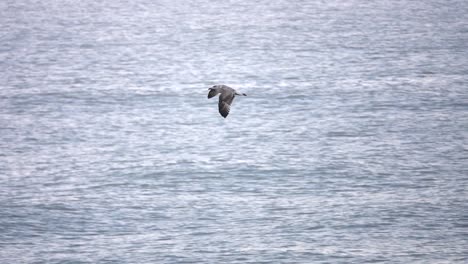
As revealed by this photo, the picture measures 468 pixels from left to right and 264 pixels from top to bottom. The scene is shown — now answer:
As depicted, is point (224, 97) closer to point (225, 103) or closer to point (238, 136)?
point (225, 103)

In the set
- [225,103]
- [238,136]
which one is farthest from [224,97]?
[238,136]

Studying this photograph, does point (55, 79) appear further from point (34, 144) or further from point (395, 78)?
point (395, 78)

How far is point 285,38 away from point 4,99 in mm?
35067

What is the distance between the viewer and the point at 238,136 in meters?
84.4

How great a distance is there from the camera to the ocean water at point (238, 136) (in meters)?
64.5

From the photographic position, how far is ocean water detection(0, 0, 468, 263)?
212 ft

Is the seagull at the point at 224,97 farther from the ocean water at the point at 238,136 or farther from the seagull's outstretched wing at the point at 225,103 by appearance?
the ocean water at the point at 238,136

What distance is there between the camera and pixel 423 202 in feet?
228

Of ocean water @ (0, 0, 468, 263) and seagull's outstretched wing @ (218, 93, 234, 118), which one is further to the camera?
ocean water @ (0, 0, 468, 263)

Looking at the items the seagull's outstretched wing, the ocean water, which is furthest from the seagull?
the ocean water

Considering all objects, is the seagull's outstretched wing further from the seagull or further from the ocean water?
the ocean water

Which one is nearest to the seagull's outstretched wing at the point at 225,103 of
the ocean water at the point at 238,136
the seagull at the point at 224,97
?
the seagull at the point at 224,97

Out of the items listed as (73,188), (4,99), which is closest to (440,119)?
(73,188)

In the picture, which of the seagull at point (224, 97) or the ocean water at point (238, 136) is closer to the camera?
the seagull at point (224, 97)
